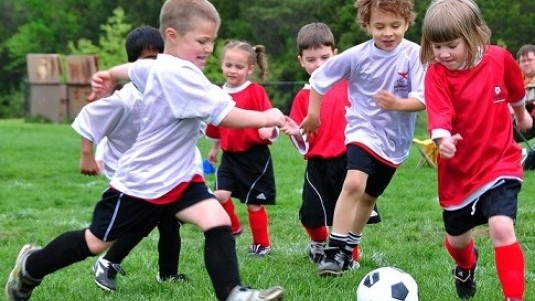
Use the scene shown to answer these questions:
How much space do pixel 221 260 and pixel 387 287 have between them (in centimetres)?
87

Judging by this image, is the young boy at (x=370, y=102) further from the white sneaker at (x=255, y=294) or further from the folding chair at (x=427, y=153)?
the folding chair at (x=427, y=153)

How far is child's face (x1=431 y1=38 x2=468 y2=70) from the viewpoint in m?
4.67

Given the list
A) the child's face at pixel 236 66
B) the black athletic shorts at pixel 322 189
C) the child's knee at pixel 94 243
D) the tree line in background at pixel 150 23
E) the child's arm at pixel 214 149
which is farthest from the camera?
the tree line in background at pixel 150 23

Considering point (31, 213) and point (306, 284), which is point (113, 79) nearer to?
point (306, 284)

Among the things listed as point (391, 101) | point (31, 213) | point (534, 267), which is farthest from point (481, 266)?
Answer: point (31, 213)

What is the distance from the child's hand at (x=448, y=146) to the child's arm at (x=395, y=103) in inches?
17.4

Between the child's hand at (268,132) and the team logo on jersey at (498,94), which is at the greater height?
the team logo on jersey at (498,94)

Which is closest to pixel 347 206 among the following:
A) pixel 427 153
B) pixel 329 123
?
pixel 329 123

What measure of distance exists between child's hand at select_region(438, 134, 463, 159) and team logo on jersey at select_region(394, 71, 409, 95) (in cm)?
129

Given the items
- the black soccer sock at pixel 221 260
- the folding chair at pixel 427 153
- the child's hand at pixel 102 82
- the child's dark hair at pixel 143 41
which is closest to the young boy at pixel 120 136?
the child's dark hair at pixel 143 41

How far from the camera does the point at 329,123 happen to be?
6781 mm

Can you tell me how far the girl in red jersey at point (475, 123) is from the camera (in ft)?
15.0

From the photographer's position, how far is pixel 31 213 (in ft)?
31.1

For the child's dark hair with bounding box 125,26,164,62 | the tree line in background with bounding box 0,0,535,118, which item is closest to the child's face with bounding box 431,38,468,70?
the child's dark hair with bounding box 125,26,164,62
